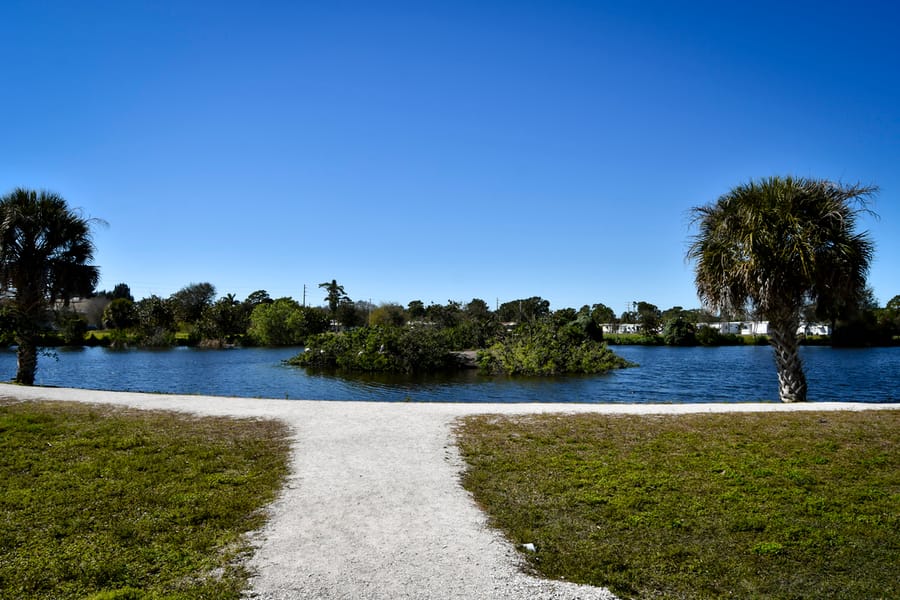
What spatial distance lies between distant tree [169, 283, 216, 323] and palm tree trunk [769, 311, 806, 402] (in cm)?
6854

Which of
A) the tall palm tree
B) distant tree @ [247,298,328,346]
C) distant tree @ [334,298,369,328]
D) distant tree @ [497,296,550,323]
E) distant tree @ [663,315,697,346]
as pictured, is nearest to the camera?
the tall palm tree

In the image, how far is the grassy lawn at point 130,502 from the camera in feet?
15.7

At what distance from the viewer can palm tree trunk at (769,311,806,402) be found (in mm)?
14758

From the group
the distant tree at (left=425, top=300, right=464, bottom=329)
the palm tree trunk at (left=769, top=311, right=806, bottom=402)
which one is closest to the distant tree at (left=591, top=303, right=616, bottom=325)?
the distant tree at (left=425, top=300, right=464, bottom=329)

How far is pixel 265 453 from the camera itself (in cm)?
912

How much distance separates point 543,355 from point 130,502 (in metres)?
26.5

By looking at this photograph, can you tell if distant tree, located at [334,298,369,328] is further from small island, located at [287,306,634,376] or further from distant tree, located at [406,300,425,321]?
small island, located at [287,306,634,376]

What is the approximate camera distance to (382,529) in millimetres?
5898

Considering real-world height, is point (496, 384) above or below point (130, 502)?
below

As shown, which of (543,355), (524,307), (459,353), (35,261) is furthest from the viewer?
(524,307)

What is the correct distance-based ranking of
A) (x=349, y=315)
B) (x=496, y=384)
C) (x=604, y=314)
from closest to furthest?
(x=496, y=384) < (x=349, y=315) < (x=604, y=314)

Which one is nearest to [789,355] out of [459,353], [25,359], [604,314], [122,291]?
[459,353]

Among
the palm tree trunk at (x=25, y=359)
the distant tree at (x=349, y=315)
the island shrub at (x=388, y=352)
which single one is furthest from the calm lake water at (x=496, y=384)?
the distant tree at (x=349, y=315)

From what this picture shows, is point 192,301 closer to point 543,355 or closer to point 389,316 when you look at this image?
point 389,316
